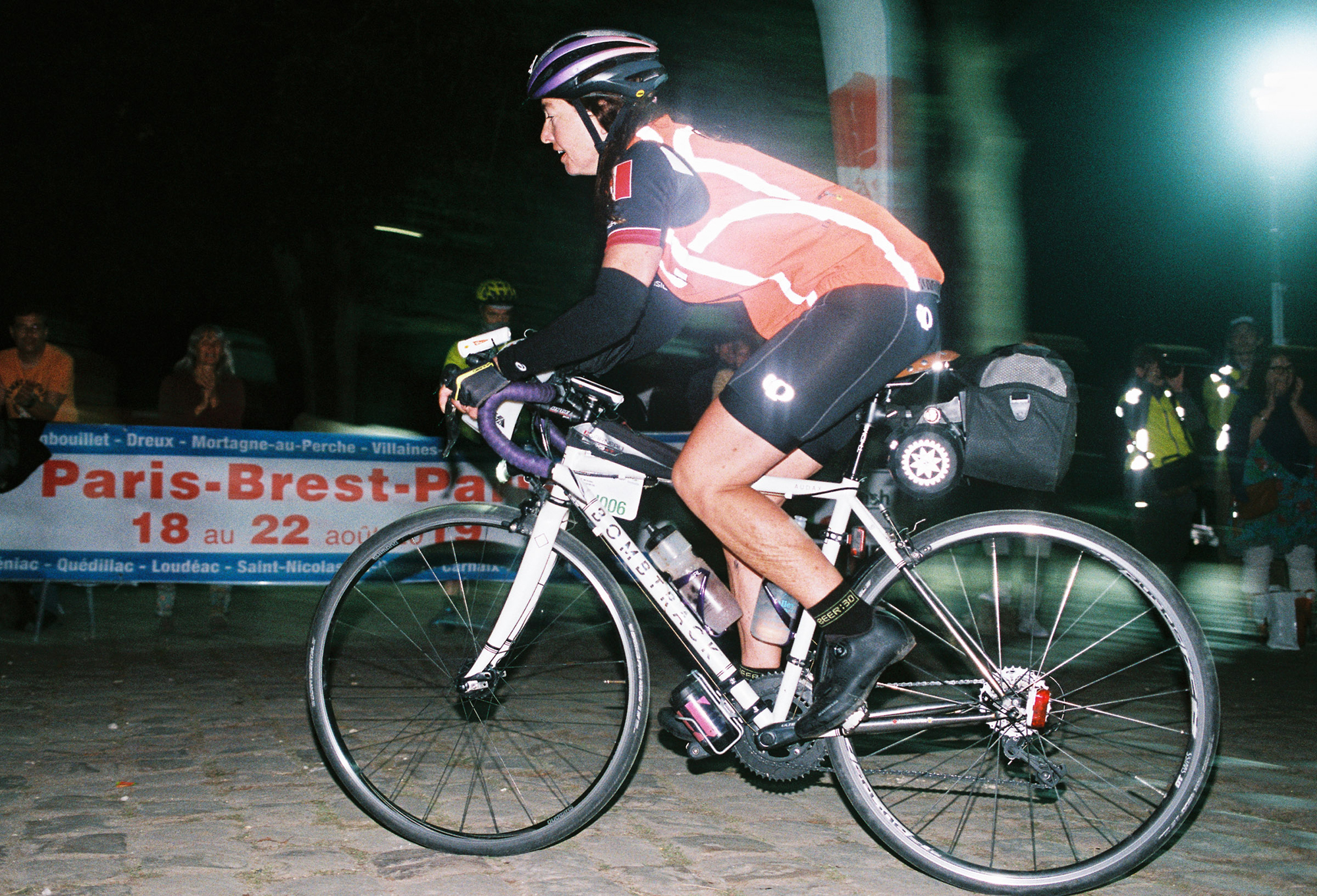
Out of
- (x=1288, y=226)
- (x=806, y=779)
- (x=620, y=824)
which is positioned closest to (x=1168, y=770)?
(x=806, y=779)

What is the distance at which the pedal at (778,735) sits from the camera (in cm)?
344

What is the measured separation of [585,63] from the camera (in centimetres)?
329

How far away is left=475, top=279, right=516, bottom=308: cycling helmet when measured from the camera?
26.2 feet

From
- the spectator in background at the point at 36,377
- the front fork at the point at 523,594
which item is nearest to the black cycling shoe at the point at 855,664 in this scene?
the front fork at the point at 523,594

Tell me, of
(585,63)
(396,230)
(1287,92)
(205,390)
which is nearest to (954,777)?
(585,63)

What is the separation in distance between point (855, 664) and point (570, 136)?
167 cm

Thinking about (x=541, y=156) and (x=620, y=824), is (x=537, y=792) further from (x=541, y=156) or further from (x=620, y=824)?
(x=541, y=156)

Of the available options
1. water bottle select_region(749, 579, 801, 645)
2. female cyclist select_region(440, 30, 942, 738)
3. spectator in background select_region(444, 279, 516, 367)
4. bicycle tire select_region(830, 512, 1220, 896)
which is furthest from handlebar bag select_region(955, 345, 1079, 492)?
spectator in background select_region(444, 279, 516, 367)

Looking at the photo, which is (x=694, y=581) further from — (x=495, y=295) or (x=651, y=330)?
(x=495, y=295)

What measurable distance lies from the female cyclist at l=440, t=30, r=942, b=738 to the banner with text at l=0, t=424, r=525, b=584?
4.87m

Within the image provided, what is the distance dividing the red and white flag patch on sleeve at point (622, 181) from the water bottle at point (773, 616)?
4.05ft

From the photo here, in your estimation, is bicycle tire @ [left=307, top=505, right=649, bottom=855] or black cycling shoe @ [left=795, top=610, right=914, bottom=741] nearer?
black cycling shoe @ [left=795, top=610, right=914, bottom=741]

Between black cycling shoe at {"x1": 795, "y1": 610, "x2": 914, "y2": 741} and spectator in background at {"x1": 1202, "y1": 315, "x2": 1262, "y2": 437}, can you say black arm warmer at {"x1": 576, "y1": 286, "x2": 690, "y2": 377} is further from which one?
spectator in background at {"x1": 1202, "y1": 315, "x2": 1262, "y2": 437}

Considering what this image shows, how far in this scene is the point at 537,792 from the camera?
4086 mm
